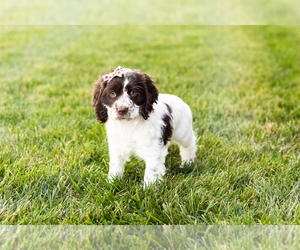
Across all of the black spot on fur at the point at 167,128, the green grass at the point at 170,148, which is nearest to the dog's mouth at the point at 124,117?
the black spot on fur at the point at 167,128

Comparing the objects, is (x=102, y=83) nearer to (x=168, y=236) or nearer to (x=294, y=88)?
(x=168, y=236)

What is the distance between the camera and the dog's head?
243 cm

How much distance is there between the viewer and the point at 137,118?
106 inches

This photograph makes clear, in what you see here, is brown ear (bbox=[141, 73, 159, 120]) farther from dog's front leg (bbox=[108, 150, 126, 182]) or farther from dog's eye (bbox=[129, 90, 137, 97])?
dog's front leg (bbox=[108, 150, 126, 182])

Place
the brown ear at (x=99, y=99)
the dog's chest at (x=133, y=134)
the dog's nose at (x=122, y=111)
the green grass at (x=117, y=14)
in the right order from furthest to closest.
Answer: the green grass at (x=117, y=14) → the dog's chest at (x=133, y=134) → the brown ear at (x=99, y=99) → the dog's nose at (x=122, y=111)

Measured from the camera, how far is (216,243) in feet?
7.21

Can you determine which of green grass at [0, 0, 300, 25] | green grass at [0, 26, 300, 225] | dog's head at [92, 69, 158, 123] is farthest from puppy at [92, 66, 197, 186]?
green grass at [0, 0, 300, 25]

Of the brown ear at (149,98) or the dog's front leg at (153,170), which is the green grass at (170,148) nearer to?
the dog's front leg at (153,170)

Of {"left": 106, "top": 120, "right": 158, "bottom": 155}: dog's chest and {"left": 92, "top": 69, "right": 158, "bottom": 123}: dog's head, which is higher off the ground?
{"left": 92, "top": 69, "right": 158, "bottom": 123}: dog's head

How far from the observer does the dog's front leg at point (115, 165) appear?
9.54 ft

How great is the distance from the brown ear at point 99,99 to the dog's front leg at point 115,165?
0.37 meters

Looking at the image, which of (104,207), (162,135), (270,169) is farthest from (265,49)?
(104,207)

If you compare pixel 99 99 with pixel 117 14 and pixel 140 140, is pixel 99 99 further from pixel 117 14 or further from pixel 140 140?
pixel 117 14

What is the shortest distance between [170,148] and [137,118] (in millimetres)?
1153
